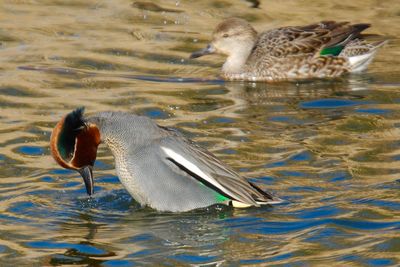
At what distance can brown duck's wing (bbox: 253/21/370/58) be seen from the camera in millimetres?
12758

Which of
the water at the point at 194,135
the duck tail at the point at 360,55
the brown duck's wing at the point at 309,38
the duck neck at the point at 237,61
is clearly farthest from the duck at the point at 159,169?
the brown duck's wing at the point at 309,38

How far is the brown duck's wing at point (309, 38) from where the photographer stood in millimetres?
12758

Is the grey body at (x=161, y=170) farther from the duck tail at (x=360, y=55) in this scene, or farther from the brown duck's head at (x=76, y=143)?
the duck tail at (x=360, y=55)

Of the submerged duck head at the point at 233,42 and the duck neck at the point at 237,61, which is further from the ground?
the submerged duck head at the point at 233,42

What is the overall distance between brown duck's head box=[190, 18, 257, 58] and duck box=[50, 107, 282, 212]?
456cm

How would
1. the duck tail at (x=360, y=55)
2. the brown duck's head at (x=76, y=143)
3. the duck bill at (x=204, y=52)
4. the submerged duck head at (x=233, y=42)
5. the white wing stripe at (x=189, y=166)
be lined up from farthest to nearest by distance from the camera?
the submerged duck head at (x=233, y=42), the duck tail at (x=360, y=55), the duck bill at (x=204, y=52), the white wing stripe at (x=189, y=166), the brown duck's head at (x=76, y=143)

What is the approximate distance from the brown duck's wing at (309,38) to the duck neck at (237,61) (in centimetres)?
22

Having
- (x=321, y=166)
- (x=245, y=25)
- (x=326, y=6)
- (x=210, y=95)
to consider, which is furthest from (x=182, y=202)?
(x=326, y=6)

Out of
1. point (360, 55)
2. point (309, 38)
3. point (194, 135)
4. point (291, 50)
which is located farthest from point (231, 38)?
point (194, 135)

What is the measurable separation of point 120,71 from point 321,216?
4948 millimetres

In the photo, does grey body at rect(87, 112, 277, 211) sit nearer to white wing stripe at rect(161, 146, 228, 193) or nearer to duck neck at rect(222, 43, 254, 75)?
white wing stripe at rect(161, 146, 228, 193)

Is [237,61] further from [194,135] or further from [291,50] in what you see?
[194,135]

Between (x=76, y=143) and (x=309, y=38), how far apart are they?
5.41m

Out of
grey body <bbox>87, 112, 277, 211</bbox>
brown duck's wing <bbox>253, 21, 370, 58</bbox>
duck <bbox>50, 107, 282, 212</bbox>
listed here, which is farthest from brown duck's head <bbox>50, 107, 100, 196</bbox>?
brown duck's wing <bbox>253, 21, 370, 58</bbox>
